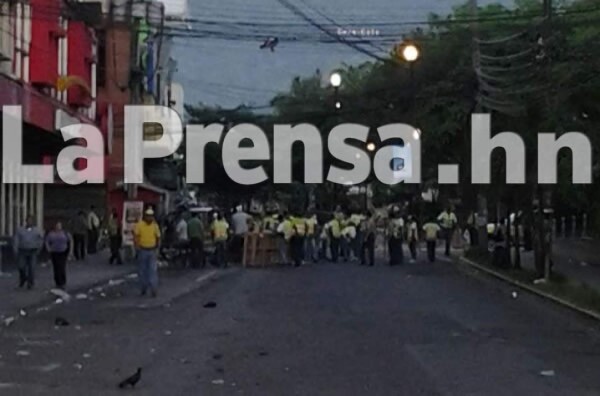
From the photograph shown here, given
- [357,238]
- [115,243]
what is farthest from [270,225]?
[115,243]

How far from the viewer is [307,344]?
1920 centimetres

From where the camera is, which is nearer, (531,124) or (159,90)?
(531,124)

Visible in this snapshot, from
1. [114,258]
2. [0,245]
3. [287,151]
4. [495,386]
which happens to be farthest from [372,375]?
[287,151]

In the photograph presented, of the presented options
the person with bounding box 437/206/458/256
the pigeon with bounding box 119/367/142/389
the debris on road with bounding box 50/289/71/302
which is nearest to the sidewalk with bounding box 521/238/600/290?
the person with bounding box 437/206/458/256

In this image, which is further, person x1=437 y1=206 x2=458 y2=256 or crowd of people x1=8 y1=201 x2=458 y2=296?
person x1=437 y1=206 x2=458 y2=256

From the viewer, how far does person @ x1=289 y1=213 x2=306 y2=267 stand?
149 ft

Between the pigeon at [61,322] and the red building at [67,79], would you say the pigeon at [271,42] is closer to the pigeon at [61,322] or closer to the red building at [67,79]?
the red building at [67,79]

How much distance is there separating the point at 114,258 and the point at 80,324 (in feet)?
72.2

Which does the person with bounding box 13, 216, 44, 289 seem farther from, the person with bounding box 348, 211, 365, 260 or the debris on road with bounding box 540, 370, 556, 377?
the person with bounding box 348, 211, 365, 260

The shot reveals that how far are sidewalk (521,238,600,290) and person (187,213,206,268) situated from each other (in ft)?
32.0

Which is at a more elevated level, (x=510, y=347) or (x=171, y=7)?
(x=171, y=7)

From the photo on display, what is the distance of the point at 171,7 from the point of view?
295ft

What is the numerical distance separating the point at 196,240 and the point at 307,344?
24400 mm

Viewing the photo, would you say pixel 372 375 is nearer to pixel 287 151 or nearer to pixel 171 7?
pixel 287 151
